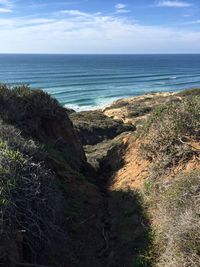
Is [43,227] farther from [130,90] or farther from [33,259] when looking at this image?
[130,90]

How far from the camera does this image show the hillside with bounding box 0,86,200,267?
258 inches

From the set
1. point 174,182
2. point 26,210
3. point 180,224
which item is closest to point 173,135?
point 174,182

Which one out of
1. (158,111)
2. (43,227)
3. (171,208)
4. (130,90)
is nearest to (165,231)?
(171,208)

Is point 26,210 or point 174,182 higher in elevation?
point 26,210

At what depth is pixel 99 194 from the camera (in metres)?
11.2

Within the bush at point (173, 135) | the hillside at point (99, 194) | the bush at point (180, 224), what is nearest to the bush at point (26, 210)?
the hillside at point (99, 194)

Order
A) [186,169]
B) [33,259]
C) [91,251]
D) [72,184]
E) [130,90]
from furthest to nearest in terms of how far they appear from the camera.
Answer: [130,90], [72,184], [186,169], [91,251], [33,259]

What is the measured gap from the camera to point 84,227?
8.88m

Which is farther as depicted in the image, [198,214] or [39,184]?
[39,184]

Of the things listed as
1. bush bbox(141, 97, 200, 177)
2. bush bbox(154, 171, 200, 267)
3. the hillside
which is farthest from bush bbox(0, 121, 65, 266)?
bush bbox(141, 97, 200, 177)

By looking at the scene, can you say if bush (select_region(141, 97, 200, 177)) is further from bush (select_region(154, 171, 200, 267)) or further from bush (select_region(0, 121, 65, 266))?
bush (select_region(0, 121, 65, 266))

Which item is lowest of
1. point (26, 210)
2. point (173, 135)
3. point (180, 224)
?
point (180, 224)

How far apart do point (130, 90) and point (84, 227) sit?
197ft

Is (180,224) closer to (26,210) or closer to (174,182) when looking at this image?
(174,182)
